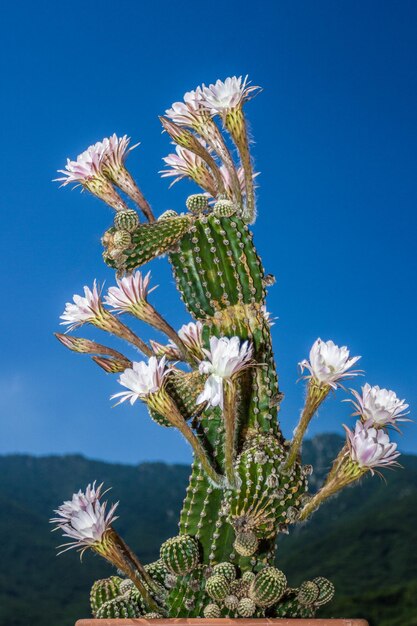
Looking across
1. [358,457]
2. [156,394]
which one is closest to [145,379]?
[156,394]

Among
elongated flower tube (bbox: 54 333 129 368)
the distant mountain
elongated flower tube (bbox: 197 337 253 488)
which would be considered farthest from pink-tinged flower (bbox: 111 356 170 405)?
the distant mountain

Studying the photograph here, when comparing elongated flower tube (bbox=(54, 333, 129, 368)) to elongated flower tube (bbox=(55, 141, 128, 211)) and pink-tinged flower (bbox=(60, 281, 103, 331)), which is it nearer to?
pink-tinged flower (bbox=(60, 281, 103, 331))

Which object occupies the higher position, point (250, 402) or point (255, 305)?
point (255, 305)

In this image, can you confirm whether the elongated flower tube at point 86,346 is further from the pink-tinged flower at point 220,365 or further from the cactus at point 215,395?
the pink-tinged flower at point 220,365

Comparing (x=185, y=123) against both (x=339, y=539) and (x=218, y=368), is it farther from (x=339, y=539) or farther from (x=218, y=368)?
(x=339, y=539)

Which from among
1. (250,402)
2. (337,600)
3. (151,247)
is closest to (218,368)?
(250,402)

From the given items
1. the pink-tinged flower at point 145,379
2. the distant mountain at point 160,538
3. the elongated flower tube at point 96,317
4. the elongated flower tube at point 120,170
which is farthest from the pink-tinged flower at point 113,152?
the distant mountain at point 160,538

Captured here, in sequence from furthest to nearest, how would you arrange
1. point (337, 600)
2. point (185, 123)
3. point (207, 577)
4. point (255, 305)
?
point (337, 600) → point (185, 123) → point (255, 305) → point (207, 577)
